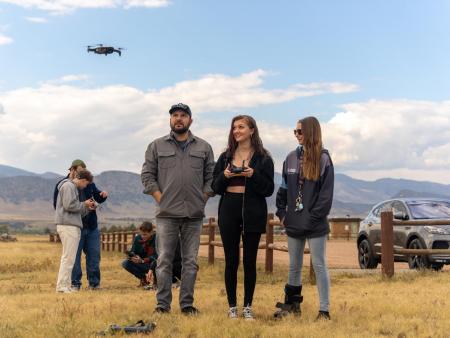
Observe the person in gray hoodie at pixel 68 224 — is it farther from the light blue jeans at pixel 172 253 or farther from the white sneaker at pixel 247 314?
the white sneaker at pixel 247 314

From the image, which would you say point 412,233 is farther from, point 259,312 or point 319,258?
point 319,258

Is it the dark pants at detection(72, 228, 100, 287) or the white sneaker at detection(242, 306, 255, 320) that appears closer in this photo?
the white sneaker at detection(242, 306, 255, 320)

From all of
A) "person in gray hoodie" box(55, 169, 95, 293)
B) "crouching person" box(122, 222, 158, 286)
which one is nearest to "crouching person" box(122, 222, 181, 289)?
"crouching person" box(122, 222, 158, 286)

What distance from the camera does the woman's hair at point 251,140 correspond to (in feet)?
20.5

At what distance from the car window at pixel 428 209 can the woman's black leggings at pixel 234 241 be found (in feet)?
24.1

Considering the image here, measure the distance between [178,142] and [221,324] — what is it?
194 centimetres

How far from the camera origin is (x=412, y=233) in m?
12.6

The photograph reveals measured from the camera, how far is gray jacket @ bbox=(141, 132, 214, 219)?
6.46 metres

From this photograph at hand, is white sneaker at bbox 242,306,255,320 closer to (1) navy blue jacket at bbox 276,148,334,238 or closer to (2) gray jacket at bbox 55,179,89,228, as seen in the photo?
(1) navy blue jacket at bbox 276,148,334,238

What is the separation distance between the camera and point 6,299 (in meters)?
8.13

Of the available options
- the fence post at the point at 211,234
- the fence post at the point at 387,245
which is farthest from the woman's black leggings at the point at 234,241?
the fence post at the point at 211,234

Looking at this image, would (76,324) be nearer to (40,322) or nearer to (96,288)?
(40,322)

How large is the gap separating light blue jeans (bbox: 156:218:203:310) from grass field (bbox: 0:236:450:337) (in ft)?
0.70

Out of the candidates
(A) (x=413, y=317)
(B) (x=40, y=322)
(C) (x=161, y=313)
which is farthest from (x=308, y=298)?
(B) (x=40, y=322)
